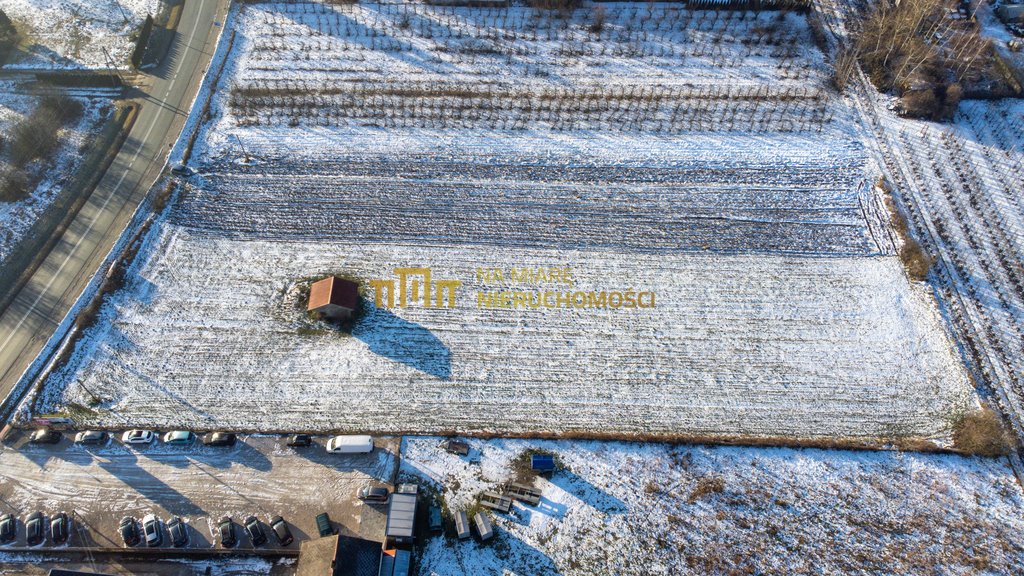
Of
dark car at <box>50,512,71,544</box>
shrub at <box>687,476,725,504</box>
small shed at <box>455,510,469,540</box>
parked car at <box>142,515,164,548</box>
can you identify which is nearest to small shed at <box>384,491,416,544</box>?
small shed at <box>455,510,469,540</box>

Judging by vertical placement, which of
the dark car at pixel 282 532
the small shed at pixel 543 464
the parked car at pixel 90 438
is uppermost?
the small shed at pixel 543 464

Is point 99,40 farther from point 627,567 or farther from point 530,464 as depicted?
point 627,567

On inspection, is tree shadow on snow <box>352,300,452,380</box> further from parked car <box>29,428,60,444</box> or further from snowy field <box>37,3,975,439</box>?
parked car <box>29,428,60,444</box>

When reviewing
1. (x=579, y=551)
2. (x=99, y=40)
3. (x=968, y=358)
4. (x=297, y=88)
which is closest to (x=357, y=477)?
(x=579, y=551)

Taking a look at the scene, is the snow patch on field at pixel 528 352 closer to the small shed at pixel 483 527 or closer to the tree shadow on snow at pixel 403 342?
the tree shadow on snow at pixel 403 342

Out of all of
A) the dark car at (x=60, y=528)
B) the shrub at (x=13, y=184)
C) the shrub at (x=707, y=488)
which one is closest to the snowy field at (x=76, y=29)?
the shrub at (x=13, y=184)

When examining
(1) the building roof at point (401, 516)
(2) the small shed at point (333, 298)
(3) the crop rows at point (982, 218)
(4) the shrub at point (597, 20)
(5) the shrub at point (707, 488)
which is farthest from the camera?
(4) the shrub at point (597, 20)

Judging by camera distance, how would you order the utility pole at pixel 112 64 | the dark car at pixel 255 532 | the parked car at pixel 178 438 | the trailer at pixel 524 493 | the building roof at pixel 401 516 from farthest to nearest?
the utility pole at pixel 112 64 → the parked car at pixel 178 438 → the trailer at pixel 524 493 → the dark car at pixel 255 532 → the building roof at pixel 401 516
